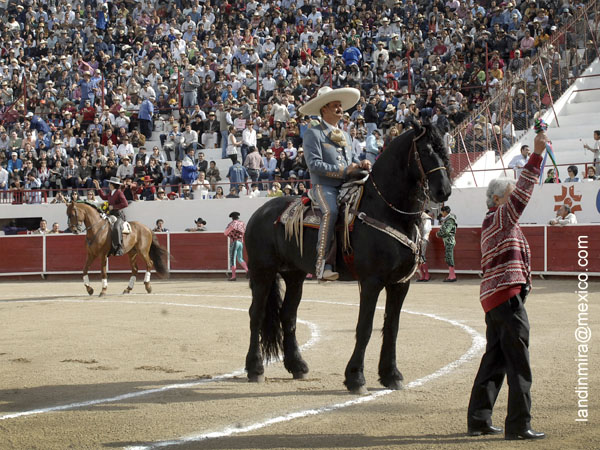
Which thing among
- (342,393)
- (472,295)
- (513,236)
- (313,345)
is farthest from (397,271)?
(472,295)

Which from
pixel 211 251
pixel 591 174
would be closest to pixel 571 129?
pixel 591 174

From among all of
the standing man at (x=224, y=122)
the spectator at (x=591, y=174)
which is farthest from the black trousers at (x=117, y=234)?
the spectator at (x=591, y=174)

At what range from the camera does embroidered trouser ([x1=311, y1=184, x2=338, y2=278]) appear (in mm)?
6719

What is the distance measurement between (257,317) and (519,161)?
41.0ft

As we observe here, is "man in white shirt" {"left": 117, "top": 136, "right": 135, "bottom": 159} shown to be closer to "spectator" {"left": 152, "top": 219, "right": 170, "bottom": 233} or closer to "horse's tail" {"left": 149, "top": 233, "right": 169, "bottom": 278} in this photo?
"spectator" {"left": 152, "top": 219, "right": 170, "bottom": 233}

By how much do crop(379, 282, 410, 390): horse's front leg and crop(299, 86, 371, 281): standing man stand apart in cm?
48

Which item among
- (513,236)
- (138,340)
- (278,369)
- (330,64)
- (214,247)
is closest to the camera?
(513,236)

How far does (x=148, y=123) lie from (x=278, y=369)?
20.0 m

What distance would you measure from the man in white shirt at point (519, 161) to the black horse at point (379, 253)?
11681 millimetres

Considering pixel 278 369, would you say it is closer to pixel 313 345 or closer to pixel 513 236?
pixel 313 345

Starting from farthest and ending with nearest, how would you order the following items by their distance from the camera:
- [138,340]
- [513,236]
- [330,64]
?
[330,64], [138,340], [513,236]

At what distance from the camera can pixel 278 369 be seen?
767cm

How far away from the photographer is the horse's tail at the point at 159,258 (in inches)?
644

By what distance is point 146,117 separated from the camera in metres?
26.6
